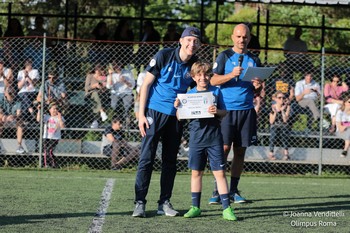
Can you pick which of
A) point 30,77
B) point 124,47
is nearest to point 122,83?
point 30,77

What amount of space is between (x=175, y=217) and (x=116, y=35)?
10.3 m

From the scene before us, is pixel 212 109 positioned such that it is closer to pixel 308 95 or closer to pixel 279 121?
pixel 279 121

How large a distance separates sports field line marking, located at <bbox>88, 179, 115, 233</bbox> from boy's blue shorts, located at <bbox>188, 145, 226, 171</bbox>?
1093 mm

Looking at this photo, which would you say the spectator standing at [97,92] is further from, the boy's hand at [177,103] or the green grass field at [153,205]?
the boy's hand at [177,103]

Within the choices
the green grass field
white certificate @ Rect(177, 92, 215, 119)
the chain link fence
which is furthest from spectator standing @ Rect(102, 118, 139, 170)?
white certificate @ Rect(177, 92, 215, 119)

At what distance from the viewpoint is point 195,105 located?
326 inches

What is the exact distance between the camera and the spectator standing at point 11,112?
1483 centimetres

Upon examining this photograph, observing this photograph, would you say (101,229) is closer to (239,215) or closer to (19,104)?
(239,215)

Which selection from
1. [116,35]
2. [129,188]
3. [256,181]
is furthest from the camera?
[116,35]

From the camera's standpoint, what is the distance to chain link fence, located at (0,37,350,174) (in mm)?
14789

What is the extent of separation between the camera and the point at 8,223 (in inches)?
303

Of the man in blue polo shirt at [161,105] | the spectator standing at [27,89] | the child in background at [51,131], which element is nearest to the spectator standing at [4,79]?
the spectator standing at [27,89]

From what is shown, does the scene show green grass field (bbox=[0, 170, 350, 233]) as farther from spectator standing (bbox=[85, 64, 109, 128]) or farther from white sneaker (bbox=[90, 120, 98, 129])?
spectator standing (bbox=[85, 64, 109, 128])

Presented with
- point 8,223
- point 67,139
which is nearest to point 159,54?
point 8,223
